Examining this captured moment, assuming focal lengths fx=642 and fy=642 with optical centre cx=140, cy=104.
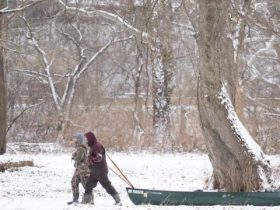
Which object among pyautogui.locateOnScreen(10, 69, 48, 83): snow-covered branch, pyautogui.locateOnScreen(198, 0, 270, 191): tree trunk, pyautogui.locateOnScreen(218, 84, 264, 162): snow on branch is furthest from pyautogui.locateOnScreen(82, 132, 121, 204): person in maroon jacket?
pyautogui.locateOnScreen(10, 69, 48, 83): snow-covered branch

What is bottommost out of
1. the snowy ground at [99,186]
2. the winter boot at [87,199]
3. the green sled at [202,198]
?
the snowy ground at [99,186]

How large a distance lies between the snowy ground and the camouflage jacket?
85cm

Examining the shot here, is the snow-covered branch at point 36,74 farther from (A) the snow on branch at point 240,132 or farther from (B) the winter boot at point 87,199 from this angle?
(B) the winter boot at point 87,199

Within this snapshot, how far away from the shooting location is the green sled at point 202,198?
12234 mm

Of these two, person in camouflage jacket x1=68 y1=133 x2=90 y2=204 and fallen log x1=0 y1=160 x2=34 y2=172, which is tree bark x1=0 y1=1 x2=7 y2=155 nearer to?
Answer: fallen log x1=0 y1=160 x2=34 y2=172

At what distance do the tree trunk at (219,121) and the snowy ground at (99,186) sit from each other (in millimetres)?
1527

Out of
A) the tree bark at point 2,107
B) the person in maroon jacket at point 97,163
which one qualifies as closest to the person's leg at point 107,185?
the person in maroon jacket at point 97,163

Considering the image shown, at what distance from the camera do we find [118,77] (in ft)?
146

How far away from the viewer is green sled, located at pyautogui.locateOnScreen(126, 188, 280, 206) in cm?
1223

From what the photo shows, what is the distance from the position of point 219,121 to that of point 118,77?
31.0 metres

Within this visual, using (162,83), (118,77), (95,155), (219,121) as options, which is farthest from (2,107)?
(118,77)

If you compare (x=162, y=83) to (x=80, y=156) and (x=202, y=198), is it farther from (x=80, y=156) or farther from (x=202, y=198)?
(x=202, y=198)

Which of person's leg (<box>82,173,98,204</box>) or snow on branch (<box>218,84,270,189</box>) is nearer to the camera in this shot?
person's leg (<box>82,173,98,204</box>)

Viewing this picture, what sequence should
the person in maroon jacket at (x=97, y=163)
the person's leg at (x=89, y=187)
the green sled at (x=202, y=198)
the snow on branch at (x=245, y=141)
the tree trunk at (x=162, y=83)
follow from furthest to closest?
the tree trunk at (x=162, y=83) → the snow on branch at (x=245, y=141) → the person's leg at (x=89, y=187) → the person in maroon jacket at (x=97, y=163) → the green sled at (x=202, y=198)
